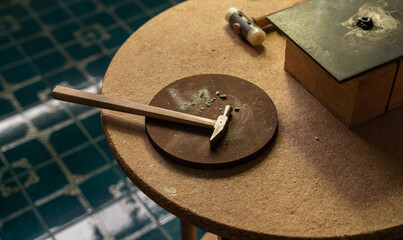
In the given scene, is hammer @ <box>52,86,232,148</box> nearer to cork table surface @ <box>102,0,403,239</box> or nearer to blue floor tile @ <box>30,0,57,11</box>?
cork table surface @ <box>102,0,403,239</box>

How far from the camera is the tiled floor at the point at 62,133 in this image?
3.33 m

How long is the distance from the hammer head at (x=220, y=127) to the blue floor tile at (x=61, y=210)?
1.86 m

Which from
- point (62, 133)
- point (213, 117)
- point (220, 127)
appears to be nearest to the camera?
point (220, 127)

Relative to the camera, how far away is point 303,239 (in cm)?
158

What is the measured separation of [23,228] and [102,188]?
1.84ft

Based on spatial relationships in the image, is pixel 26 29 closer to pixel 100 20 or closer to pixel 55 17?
pixel 55 17

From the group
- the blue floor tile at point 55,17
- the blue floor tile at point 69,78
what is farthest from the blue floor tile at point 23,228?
the blue floor tile at point 55,17

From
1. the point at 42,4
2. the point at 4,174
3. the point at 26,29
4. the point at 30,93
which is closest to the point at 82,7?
the point at 42,4

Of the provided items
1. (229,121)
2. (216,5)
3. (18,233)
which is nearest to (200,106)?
(229,121)

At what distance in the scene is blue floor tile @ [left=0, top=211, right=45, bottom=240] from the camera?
10.7ft

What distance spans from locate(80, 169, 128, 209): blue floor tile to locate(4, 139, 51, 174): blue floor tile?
1.36 ft

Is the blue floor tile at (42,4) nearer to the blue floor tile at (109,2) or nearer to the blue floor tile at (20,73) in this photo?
the blue floor tile at (109,2)

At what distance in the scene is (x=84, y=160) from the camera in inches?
145

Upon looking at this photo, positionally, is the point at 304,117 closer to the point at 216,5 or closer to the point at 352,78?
the point at 352,78
